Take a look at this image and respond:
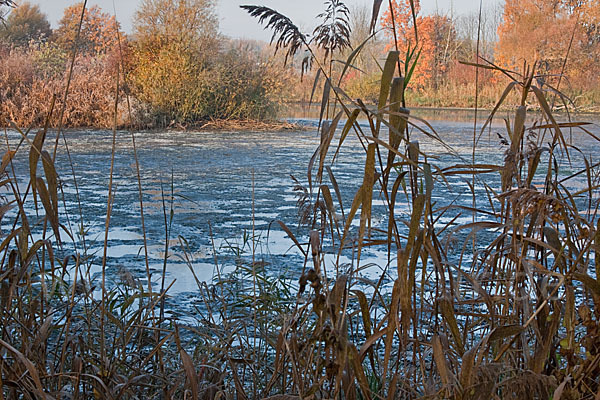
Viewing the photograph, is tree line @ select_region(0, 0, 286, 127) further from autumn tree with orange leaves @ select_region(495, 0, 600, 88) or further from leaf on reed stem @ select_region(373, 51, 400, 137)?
leaf on reed stem @ select_region(373, 51, 400, 137)

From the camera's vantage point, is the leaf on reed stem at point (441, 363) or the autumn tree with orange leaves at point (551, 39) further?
the autumn tree with orange leaves at point (551, 39)

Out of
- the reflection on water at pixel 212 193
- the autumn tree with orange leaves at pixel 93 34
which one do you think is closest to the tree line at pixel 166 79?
the autumn tree with orange leaves at pixel 93 34

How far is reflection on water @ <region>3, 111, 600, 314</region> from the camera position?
2883 millimetres

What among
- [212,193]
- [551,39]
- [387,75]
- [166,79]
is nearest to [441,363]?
[387,75]

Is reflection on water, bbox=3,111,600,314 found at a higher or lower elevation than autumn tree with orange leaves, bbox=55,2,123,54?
lower

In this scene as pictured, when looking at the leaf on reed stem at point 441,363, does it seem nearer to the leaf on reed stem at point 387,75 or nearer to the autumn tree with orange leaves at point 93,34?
the leaf on reed stem at point 387,75

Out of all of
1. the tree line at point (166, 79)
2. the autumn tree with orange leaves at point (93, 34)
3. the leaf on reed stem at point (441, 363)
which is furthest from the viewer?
the tree line at point (166, 79)

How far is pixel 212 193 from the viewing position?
482 centimetres

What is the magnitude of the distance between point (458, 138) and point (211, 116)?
4.09 meters

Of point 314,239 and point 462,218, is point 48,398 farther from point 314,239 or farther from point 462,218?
point 462,218

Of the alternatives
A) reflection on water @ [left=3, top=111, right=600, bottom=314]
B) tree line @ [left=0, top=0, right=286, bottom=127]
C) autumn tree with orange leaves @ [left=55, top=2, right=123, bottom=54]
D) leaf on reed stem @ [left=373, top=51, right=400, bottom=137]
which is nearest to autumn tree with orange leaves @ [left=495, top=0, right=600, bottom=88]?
tree line @ [left=0, top=0, right=286, bottom=127]

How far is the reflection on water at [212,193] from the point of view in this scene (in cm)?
288

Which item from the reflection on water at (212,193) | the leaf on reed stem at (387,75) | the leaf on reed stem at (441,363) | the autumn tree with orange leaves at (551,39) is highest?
the autumn tree with orange leaves at (551,39)

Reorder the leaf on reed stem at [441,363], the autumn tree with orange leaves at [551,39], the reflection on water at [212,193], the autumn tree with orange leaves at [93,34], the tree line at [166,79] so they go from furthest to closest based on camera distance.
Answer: the autumn tree with orange leaves at [551,39] < the tree line at [166,79] < the autumn tree with orange leaves at [93,34] < the reflection on water at [212,193] < the leaf on reed stem at [441,363]
